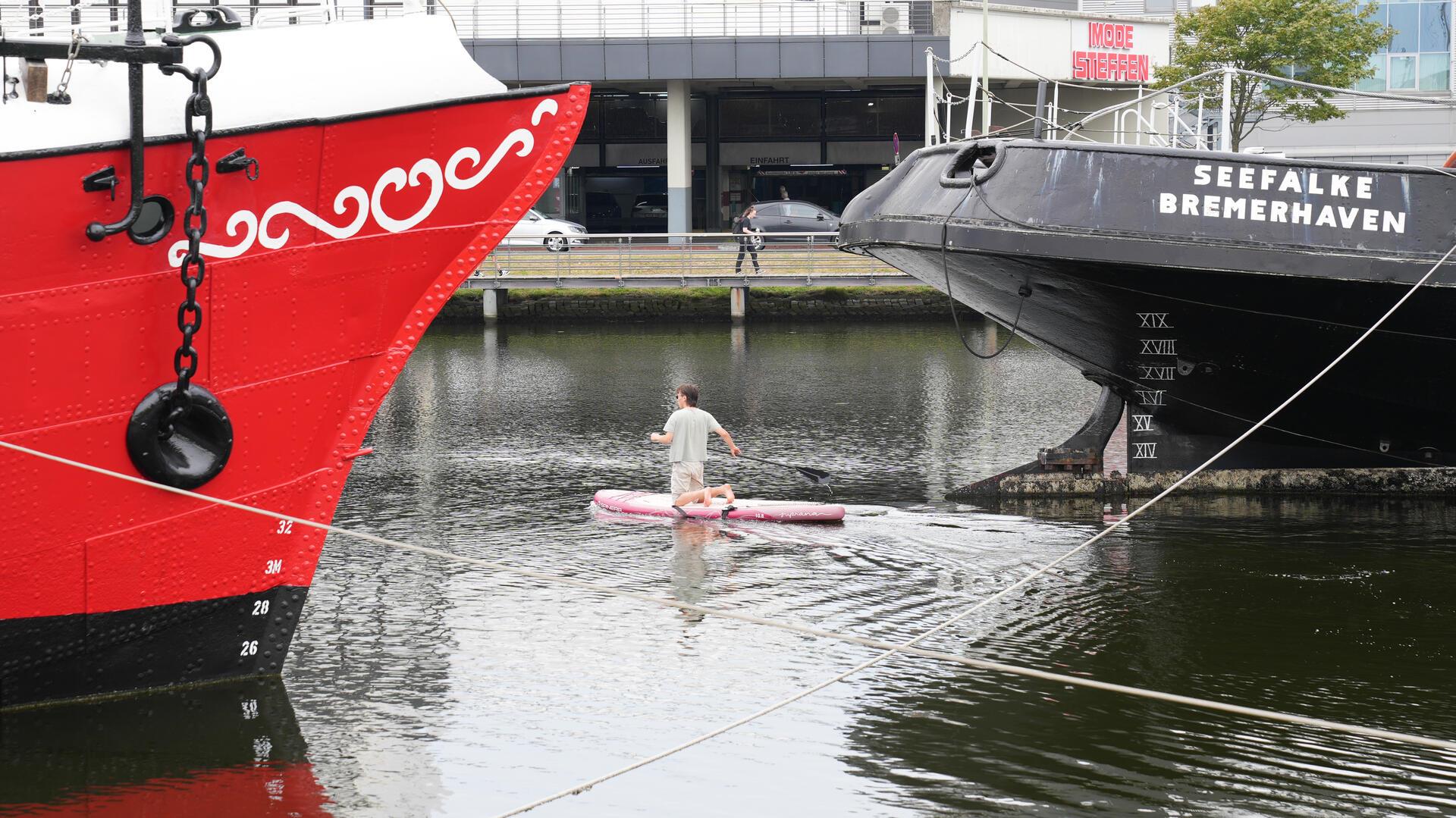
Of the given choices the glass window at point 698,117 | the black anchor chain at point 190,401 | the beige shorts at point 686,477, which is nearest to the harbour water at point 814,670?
the beige shorts at point 686,477

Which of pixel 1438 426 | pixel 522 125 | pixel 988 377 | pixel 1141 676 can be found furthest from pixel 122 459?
pixel 988 377

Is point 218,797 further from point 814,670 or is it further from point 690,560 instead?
point 690,560

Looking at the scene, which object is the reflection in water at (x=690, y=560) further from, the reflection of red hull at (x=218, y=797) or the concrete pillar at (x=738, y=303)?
the concrete pillar at (x=738, y=303)

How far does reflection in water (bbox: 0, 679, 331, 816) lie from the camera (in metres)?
6.06

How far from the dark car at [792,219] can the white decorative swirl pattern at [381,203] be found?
96.0ft

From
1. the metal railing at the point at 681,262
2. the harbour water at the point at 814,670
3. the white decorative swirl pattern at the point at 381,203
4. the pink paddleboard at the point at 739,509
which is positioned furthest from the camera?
the metal railing at the point at 681,262

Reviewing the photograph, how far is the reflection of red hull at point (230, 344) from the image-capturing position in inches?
244

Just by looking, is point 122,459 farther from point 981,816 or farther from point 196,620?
point 981,816

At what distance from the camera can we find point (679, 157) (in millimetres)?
42281

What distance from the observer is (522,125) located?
718cm

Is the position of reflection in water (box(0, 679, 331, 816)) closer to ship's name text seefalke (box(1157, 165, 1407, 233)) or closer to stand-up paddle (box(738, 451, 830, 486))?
stand-up paddle (box(738, 451, 830, 486))

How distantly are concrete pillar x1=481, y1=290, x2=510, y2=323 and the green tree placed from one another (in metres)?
15.8

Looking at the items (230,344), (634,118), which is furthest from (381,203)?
(634,118)

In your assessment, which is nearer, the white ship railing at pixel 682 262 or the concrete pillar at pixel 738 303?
the concrete pillar at pixel 738 303
